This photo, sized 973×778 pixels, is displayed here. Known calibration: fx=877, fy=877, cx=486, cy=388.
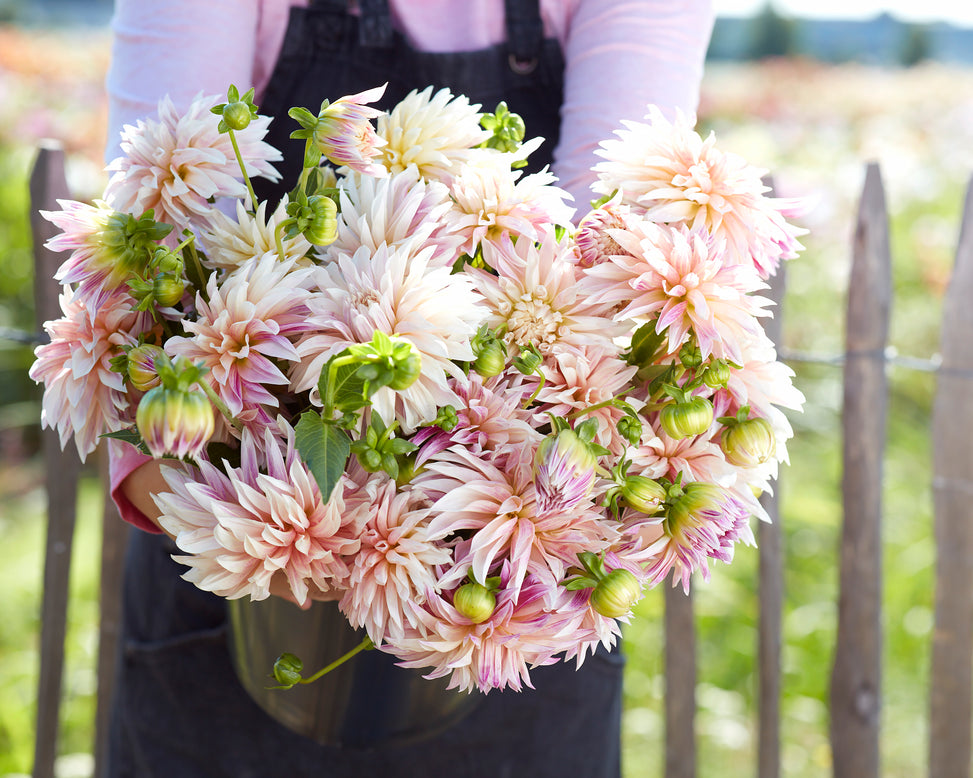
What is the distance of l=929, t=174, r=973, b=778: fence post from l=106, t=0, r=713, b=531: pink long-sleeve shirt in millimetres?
788

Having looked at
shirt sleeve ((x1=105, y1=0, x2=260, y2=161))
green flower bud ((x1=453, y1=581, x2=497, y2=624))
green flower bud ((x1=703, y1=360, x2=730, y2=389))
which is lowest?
green flower bud ((x1=453, y1=581, x2=497, y2=624))

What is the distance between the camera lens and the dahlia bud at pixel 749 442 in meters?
0.53

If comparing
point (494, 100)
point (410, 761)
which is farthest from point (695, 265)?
point (410, 761)

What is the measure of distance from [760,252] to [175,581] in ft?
2.49

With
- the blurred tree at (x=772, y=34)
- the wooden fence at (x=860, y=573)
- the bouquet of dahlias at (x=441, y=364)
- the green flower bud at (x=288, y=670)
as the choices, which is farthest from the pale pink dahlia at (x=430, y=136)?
the blurred tree at (x=772, y=34)

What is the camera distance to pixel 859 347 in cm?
133

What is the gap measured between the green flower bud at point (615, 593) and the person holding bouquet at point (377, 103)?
36 cm

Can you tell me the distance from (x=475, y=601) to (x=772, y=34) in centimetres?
1235

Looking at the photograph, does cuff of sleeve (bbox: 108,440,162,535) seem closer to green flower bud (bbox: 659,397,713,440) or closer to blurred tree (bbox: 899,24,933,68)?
green flower bud (bbox: 659,397,713,440)

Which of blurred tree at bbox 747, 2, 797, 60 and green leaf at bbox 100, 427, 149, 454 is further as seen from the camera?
blurred tree at bbox 747, 2, 797, 60

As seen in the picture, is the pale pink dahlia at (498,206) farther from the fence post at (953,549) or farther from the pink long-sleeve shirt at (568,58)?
the fence post at (953,549)

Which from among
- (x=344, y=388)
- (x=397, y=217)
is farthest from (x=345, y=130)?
(x=344, y=388)

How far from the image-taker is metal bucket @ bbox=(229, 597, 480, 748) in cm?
63

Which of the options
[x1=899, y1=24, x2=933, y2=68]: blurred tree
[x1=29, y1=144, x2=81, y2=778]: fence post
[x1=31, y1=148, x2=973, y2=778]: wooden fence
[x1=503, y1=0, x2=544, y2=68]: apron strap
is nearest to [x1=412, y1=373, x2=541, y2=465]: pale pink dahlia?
[x1=503, y1=0, x2=544, y2=68]: apron strap
